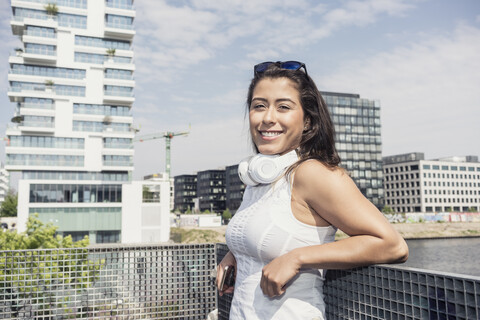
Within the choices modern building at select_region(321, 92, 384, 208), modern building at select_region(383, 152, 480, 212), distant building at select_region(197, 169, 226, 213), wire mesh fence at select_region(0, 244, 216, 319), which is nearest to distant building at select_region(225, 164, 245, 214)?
distant building at select_region(197, 169, 226, 213)

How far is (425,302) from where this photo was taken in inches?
76.2

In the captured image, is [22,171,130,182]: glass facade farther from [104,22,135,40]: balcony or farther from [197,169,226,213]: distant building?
[197,169,226,213]: distant building

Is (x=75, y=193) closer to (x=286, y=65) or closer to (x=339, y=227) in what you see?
(x=286, y=65)

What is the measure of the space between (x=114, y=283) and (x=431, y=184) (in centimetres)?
10840

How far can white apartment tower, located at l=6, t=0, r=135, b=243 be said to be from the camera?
44.8 meters

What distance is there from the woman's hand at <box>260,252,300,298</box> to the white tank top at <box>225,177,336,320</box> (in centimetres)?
8

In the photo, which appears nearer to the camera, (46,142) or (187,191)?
(46,142)

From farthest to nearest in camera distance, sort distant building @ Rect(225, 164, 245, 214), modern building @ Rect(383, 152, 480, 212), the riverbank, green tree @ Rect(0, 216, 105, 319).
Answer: distant building @ Rect(225, 164, 245, 214)
modern building @ Rect(383, 152, 480, 212)
the riverbank
green tree @ Rect(0, 216, 105, 319)

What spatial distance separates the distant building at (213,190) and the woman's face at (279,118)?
122134 mm

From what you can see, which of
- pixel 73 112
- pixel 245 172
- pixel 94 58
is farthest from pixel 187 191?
pixel 245 172

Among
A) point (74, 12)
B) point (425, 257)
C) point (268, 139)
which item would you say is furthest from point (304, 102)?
point (425, 257)

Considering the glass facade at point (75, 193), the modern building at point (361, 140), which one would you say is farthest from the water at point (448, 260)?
the modern building at point (361, 140)

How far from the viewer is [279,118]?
216 cm

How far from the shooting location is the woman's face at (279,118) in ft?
7.08
